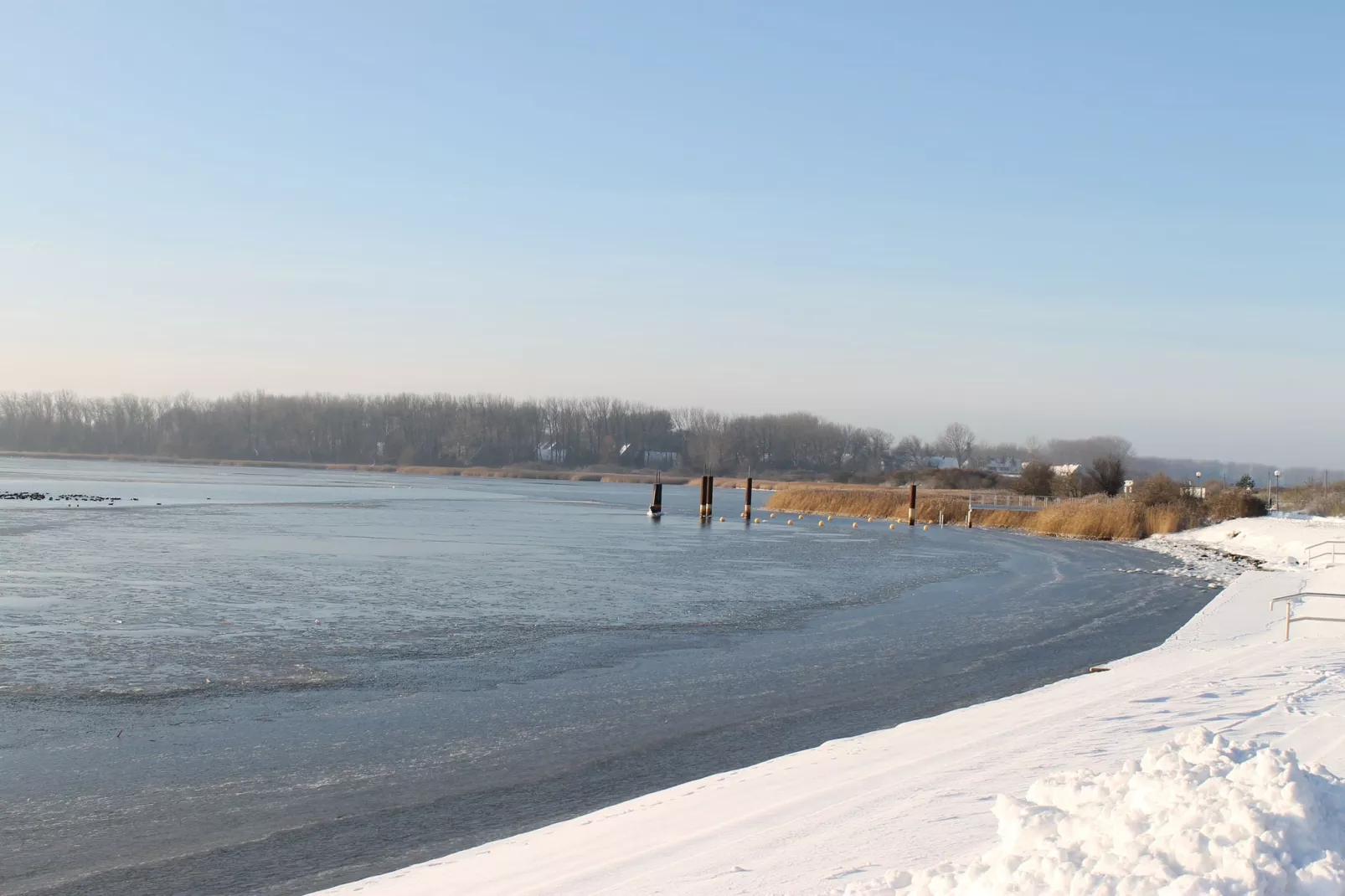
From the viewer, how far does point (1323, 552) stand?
28.8 meters

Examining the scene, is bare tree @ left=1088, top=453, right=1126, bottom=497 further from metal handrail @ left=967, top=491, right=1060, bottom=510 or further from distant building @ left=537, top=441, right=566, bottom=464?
distant building @ left=537, top=441, right=566, bottom=464

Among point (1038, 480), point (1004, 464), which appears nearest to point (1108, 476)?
point (1038, 480)

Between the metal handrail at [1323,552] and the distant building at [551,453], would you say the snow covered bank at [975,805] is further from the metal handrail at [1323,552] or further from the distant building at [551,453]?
the distant building at [551,453]

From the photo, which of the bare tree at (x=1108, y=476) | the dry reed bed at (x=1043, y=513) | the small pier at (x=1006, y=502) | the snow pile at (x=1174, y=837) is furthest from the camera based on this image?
the bare tree at (x=1108, y=476)

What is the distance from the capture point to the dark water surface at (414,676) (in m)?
7.12

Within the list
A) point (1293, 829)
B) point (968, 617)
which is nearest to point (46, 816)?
point (1293, 829)

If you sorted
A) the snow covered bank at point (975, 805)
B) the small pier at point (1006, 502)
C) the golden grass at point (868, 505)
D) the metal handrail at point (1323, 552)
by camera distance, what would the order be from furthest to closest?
the golden grass at point (868, 505) < the small pier at point (1006, 502) < the metal handrail at point (1323, 552) < the snow covered bank at point (975, 805)

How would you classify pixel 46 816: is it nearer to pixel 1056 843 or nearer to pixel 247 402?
pixel 1056 843

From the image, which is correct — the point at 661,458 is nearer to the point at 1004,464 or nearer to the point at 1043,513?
the point at 1004,464

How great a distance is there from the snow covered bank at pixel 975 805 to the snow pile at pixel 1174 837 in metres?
0.01

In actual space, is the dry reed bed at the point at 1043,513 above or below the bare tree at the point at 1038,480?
below

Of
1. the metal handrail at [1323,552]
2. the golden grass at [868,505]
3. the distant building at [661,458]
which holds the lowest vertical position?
the golden grass at [868,505]

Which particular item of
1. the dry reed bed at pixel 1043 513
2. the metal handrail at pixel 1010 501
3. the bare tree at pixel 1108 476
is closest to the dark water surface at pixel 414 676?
the dry reed bed at pixel 1043 513

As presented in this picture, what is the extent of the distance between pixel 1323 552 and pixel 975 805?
2748cm
